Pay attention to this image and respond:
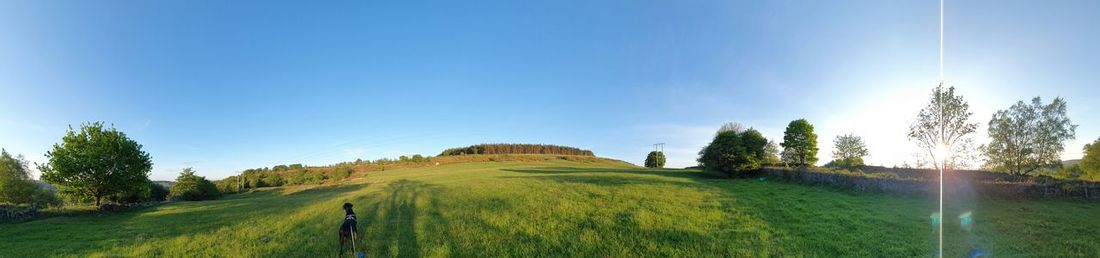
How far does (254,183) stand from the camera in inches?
3216

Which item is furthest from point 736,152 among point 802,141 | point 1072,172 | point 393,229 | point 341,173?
point 341,173

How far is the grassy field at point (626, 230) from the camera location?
10.3 meters

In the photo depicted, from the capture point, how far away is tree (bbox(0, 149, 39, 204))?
44131 millimetres

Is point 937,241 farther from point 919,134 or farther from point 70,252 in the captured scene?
point 919,134

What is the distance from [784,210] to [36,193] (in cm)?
7885

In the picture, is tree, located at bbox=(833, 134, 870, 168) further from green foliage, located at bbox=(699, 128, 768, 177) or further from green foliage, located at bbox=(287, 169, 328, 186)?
green foliage, located at bbox=(287, 169, 328, 186)

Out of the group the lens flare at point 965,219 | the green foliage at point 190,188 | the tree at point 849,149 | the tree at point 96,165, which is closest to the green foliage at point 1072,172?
the tree at point 849,149

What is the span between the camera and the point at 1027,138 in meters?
35.4

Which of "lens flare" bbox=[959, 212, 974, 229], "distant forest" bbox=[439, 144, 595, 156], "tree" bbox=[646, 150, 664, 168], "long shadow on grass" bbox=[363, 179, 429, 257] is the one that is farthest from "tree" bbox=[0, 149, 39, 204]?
"tree" bbox=[646, 150, 664, 168]

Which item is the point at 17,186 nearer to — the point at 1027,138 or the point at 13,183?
the point at 13,183

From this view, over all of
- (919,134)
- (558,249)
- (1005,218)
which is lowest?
(558,249)

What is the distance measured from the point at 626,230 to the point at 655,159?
8307 cm

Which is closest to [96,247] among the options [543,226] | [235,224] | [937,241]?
[235,224]

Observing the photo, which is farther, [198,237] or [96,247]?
[198,237]
